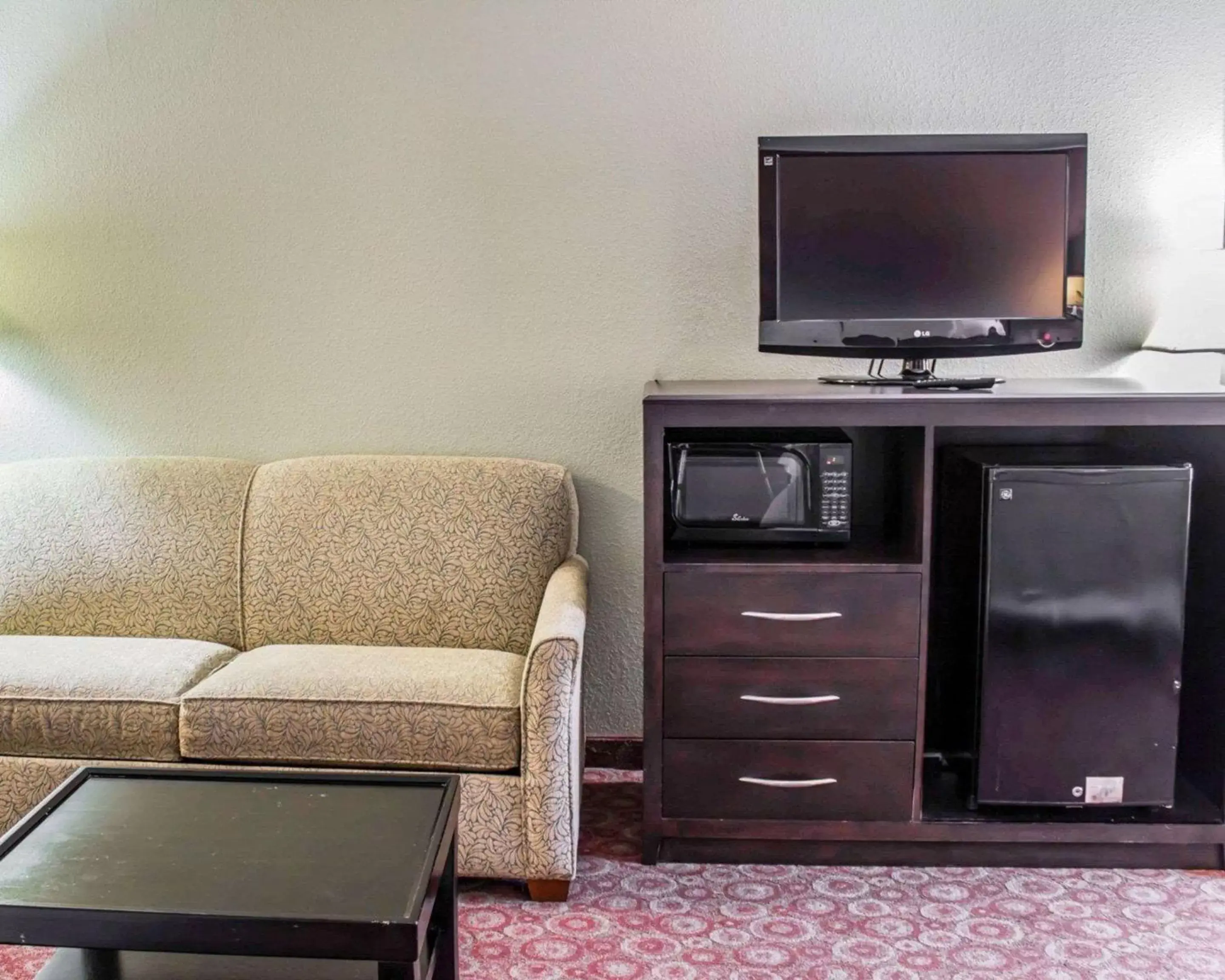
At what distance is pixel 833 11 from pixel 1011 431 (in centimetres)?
108

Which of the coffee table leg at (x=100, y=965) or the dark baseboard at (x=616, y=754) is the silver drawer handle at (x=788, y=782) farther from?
the coffee table leg at (x=100, y=965)

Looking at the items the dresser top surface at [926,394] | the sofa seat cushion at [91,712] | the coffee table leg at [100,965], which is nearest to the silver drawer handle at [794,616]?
the dresser top surface at [926,394]

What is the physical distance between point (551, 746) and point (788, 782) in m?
0.53

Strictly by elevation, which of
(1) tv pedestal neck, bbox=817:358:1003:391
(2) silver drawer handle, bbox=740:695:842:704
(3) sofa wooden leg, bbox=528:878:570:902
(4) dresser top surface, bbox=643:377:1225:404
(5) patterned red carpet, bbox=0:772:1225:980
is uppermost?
(1) tv pedestal neck, bbox=817:358:1003:391

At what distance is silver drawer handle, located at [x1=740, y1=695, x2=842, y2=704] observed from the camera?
7.65ft

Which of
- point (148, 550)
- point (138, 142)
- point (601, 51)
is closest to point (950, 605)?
point (601, 51)

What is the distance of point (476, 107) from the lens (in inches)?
108

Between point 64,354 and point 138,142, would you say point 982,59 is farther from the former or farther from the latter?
point 64,354

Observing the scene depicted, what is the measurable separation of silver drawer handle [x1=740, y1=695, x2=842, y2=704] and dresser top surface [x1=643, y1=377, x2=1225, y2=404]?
23.8 inches

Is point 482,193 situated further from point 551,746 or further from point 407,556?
point 551,746

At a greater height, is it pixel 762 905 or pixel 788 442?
pixel 788 442

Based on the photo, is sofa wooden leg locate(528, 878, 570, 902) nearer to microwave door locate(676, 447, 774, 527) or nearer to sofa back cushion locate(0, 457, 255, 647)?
microwave door locate(676, 447, 774, 527)

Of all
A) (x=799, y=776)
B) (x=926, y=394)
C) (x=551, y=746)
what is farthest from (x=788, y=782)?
(x=926, y=394)

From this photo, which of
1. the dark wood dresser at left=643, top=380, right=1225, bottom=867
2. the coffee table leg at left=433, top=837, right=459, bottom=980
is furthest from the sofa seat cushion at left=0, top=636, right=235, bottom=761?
the dark wood dresser at left=643, top=380, right=1225, bottom=867
